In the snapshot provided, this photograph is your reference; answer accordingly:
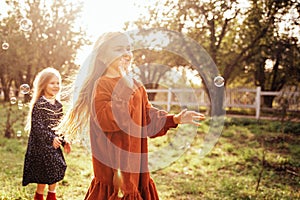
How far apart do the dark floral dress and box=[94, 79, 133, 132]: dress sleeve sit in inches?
64.2

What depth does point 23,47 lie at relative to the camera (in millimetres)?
13328

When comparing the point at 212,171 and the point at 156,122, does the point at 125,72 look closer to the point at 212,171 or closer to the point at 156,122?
the point at 156,122

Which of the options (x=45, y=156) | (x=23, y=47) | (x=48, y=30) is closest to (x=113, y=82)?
(x=45, y=156)

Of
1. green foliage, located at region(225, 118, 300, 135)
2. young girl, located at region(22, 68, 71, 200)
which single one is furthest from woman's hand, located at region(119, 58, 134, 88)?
green foliage, located at region(225, 118, 300, 135)

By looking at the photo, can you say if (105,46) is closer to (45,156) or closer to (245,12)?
(45,156)

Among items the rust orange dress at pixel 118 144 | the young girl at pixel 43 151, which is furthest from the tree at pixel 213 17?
the rust orange dress at pixel 118 144

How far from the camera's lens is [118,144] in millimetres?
2213

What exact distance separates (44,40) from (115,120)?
13.6 meters

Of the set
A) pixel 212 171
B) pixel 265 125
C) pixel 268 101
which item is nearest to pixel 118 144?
pixel 212 171

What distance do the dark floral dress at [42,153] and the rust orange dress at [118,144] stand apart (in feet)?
5.16

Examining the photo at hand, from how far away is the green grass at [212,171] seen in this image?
4903 millimetres

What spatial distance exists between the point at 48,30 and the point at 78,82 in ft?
45.0

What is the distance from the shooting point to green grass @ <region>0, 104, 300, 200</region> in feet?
16.1

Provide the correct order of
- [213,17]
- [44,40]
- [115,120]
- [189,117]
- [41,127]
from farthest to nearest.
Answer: [44,40], [213,17], [41,127], [189,117], [115,120]
